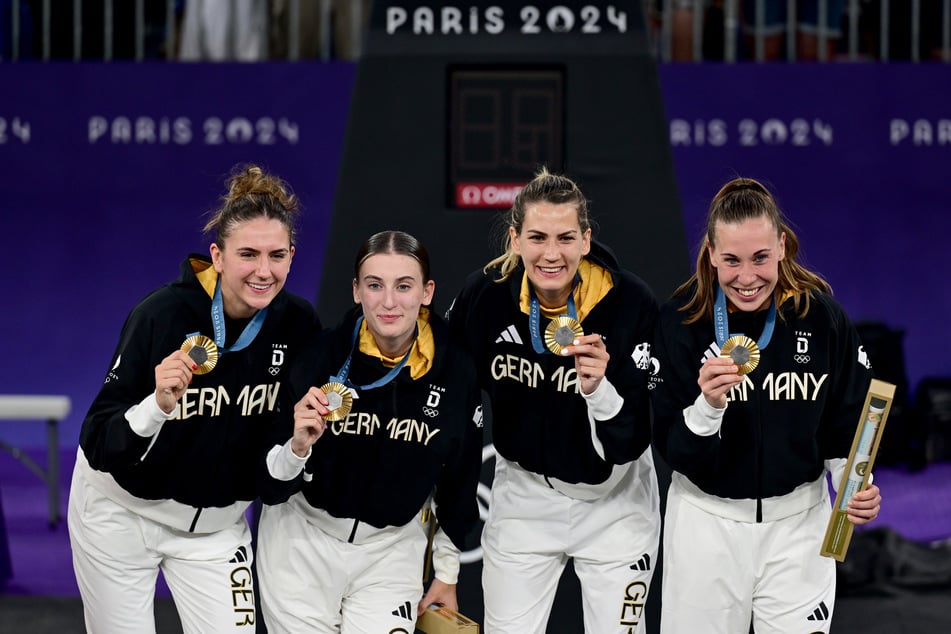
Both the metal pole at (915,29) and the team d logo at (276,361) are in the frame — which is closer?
the team d logo at (276,361)

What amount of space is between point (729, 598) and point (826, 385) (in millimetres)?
598

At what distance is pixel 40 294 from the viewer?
7.81 meters

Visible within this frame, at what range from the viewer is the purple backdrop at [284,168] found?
Answer: 7172mm

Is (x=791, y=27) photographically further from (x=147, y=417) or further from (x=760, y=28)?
(x=147, y=417)

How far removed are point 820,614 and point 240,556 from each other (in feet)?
4.99

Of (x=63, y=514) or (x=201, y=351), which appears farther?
(x=63, y=514)

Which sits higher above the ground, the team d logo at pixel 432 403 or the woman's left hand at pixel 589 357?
the woman's left hand at pixel 589 357

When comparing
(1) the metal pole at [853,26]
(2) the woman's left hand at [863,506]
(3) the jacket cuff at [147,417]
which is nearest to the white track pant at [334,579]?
(3) the jacket cuff at [147,417]

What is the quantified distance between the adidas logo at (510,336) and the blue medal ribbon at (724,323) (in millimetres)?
549

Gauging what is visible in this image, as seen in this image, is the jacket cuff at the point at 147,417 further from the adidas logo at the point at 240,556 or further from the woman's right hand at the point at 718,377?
the woman's right hand at the point at 718,377

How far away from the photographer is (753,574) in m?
3.24

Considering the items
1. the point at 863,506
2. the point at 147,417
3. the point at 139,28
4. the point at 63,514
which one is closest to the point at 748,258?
the point at 863,506

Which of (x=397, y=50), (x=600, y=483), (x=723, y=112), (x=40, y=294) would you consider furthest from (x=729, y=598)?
(x=40, y=294)

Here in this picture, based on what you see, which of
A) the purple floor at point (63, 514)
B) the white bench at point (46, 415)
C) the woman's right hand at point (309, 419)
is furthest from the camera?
the white bench at point (46, 415)
